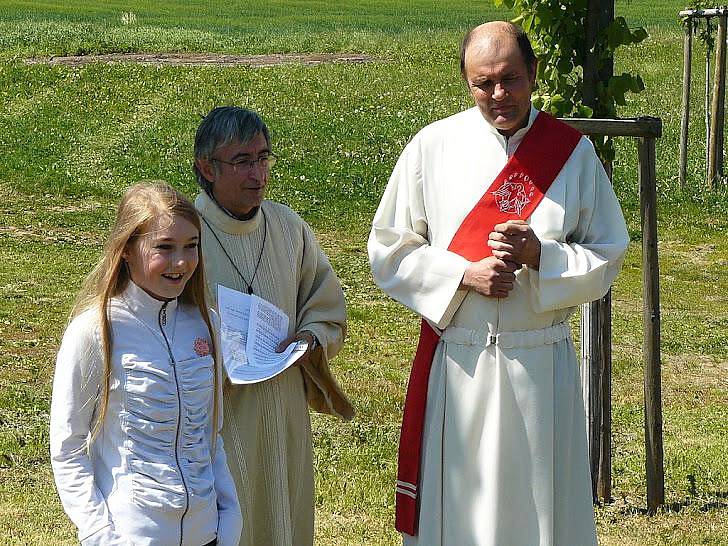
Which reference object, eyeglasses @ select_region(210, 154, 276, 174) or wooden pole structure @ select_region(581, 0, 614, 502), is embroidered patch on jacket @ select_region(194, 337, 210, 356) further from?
wooden pole structure @ select_region(581, 0, 614, 502)

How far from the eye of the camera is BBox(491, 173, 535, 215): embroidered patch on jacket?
4.54m

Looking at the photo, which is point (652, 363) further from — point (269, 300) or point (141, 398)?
point (141, 398)

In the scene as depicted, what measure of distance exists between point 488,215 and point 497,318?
0.38m

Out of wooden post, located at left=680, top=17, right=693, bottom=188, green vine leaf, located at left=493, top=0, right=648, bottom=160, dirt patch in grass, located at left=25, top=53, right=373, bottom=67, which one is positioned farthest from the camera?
dirt patch in grass, located at left=25, top=53, right=373, bottom=67

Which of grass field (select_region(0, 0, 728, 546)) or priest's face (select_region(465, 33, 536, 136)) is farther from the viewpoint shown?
grass field (select_region(0, 0, 728, 546))

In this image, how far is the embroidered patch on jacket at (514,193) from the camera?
4.54 m

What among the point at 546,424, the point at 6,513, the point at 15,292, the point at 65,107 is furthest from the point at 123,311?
the point at 65,107

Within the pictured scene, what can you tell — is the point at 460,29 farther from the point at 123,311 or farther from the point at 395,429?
the point at 123,311

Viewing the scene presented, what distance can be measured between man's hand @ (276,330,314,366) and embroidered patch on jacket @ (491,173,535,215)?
2.76 ft

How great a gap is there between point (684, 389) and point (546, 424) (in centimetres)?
452

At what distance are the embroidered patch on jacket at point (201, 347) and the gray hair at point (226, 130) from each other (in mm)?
733

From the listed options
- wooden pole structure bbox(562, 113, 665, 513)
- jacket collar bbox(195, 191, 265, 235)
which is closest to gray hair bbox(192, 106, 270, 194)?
jacket collar bbox(195, 191, 265, 235)

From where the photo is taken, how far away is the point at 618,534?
6043 millimetres

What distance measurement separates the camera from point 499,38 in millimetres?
4320
